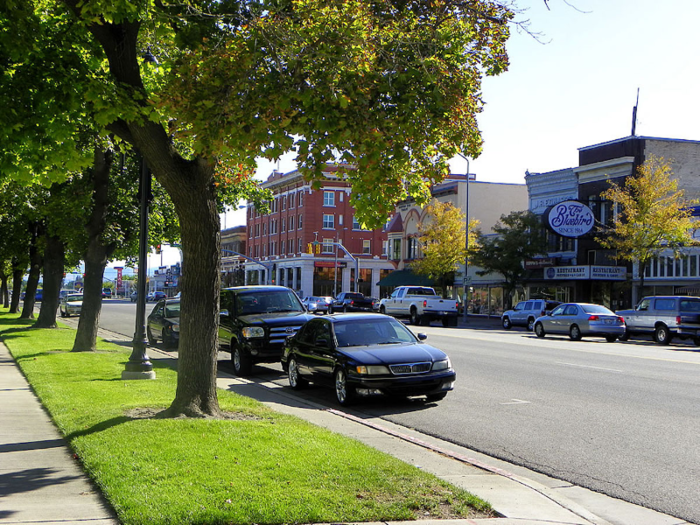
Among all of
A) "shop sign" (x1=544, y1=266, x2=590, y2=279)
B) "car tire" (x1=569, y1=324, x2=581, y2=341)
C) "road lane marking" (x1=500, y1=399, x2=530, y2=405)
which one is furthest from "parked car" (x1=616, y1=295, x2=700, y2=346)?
"road lane marking" (x1=500, y1=399, x2=530, y2=405)

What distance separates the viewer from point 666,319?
30578 millimetres

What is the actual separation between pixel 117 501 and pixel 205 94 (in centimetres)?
428

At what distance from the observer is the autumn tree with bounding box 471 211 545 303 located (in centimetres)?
4778

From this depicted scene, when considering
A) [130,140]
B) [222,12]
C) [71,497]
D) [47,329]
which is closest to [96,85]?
[130,140]

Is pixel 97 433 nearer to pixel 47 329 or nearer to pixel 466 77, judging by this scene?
pixel 466 77

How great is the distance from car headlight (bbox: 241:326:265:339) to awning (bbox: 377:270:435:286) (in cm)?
4724

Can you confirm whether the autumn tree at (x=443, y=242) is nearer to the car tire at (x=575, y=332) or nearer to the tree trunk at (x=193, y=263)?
the car tire at (x=575, y=332)

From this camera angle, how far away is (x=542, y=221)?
4669 cm

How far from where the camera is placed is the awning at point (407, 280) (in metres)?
64.6

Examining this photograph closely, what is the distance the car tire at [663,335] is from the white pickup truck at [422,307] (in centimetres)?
1406

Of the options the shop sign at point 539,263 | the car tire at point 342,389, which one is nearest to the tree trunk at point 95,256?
the car tire at point 342,389

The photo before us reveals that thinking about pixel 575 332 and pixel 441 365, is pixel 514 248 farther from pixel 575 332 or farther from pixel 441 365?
pixel 441 365

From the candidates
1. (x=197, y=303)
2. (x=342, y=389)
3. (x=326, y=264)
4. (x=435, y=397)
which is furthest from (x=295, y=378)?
(x=326, y=264)

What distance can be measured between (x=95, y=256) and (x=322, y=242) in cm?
6543
